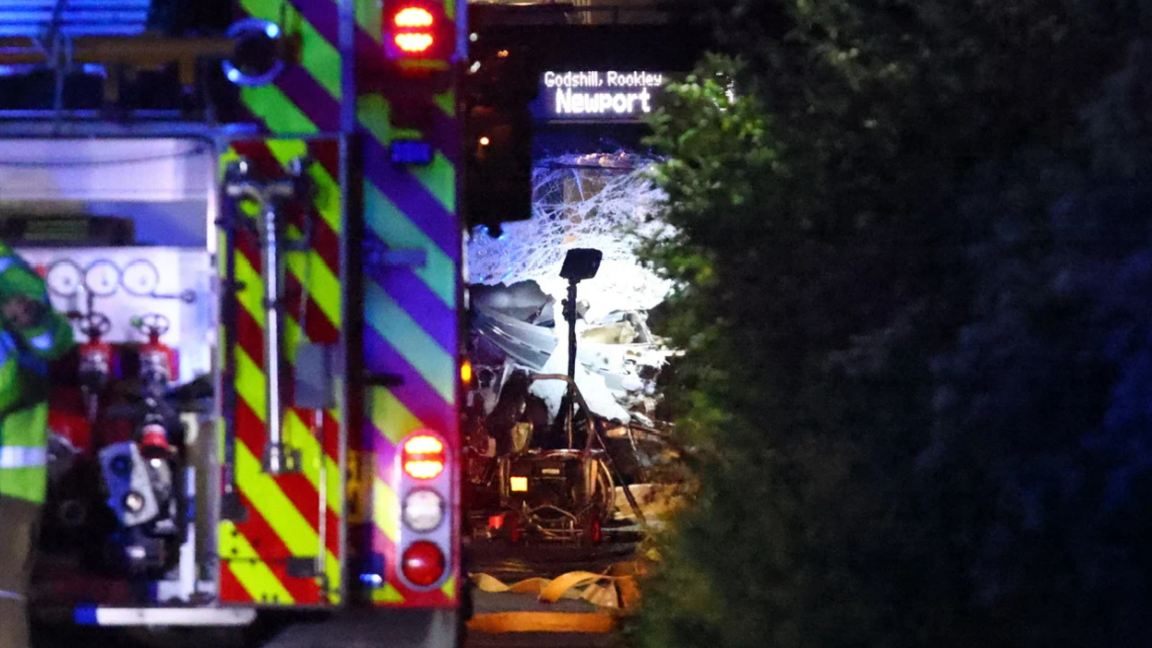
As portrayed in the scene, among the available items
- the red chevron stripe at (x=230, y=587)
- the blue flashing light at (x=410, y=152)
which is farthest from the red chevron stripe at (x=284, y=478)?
the blue flashing light at (x=410, y=152)

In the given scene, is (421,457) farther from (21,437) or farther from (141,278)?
(21,437)

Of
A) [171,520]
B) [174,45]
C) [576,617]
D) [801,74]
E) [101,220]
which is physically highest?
[801,74]

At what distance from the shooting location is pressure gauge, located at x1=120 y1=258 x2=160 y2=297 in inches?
141

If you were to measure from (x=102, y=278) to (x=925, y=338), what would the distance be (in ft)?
7.89

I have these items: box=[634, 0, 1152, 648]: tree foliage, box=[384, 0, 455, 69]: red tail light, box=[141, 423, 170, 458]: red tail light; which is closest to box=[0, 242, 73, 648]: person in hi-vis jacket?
box=[141, 423, 170, 458]: red tail light

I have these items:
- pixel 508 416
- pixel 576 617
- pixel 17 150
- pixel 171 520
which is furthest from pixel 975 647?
pixel 508 416

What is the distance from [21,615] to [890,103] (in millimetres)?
3120

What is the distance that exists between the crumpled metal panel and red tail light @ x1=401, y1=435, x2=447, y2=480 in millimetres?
1345

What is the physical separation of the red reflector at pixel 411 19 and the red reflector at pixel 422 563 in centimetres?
142

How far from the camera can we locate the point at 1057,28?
338 cm

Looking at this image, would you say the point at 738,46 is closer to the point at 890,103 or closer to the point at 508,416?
the point at 890,103

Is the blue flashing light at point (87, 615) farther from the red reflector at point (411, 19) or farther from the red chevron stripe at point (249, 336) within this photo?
the red reflector at point (411, 19)

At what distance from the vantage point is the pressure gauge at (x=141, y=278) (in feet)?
11.7

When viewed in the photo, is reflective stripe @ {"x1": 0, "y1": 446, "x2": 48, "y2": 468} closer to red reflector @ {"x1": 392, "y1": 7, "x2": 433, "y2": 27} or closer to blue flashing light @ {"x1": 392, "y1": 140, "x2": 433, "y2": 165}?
blue flashing light @ {"x1": 392, "y1": 140, "x2": 433, "y2": 165}
